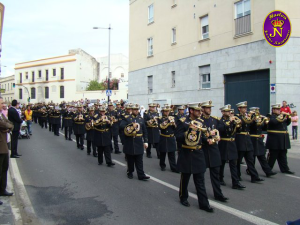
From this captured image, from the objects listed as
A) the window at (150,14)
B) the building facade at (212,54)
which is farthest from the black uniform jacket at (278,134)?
the window at (150,14)

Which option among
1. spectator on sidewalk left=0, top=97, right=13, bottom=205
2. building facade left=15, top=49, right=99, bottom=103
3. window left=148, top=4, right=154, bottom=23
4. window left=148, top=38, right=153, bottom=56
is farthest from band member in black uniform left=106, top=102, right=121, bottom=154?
building facade left=15, top=49, right=99, bottom=103

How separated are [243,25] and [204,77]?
15.1 ft

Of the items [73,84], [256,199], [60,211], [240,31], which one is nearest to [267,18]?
[240,31]

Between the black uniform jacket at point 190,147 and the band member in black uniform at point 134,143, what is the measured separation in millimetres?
2393

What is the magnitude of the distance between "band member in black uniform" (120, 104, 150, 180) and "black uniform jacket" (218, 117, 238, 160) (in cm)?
204

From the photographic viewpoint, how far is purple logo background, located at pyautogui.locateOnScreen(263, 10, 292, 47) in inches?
619

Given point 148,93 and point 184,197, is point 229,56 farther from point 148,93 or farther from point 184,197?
point 184,197

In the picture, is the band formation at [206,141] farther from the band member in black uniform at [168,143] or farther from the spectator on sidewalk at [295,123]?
the spectator on sidewalk at [295,123]

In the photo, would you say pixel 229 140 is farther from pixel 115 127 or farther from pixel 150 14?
pixel 150 14

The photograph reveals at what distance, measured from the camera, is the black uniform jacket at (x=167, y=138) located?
9336 mm

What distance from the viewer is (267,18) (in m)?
16.0

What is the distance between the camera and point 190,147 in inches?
227

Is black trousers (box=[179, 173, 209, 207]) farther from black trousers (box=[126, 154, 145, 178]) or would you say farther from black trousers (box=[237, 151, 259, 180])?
black trousers (box=[237, 151, 259, 180])

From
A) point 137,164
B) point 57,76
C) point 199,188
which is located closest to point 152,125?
point 137,164
